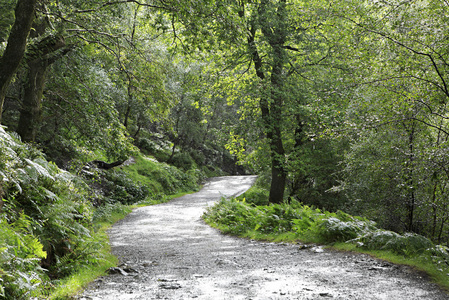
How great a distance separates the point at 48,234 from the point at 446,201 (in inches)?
355

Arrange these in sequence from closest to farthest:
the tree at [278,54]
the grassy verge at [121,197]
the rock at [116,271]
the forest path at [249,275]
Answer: the forest path at [249,275] < the grassy verge at [121,197] < the rock at [116,271] < the tree at [278,54]

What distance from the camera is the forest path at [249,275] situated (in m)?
4.70

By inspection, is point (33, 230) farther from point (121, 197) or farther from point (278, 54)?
point (121, 197)

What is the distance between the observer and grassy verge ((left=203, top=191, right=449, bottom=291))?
231 inches

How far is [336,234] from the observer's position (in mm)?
8117

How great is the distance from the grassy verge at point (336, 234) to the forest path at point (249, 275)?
0.39 metres

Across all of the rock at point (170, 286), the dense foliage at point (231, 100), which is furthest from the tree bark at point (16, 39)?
the rock at point (170, 286)

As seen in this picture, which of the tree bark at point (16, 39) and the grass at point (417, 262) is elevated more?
the tree bark at point (16, 39)

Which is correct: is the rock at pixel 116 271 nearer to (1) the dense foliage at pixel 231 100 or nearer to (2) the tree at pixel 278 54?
(1) the dense foliage at pixel 231 100

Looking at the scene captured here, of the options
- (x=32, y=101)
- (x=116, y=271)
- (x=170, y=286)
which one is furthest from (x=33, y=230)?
(x=32, y=101)

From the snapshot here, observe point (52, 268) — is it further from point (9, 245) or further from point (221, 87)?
point (221, 87)

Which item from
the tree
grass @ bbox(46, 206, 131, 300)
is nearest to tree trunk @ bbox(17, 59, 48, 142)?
grass @ bbox(46, 206, 131, 300)

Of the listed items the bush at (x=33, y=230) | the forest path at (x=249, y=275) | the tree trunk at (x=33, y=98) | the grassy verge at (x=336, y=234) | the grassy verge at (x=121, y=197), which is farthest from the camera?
the tree trunk at (x=33, y=98)

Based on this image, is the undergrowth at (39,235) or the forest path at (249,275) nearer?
the undergrowth at (39,235)
